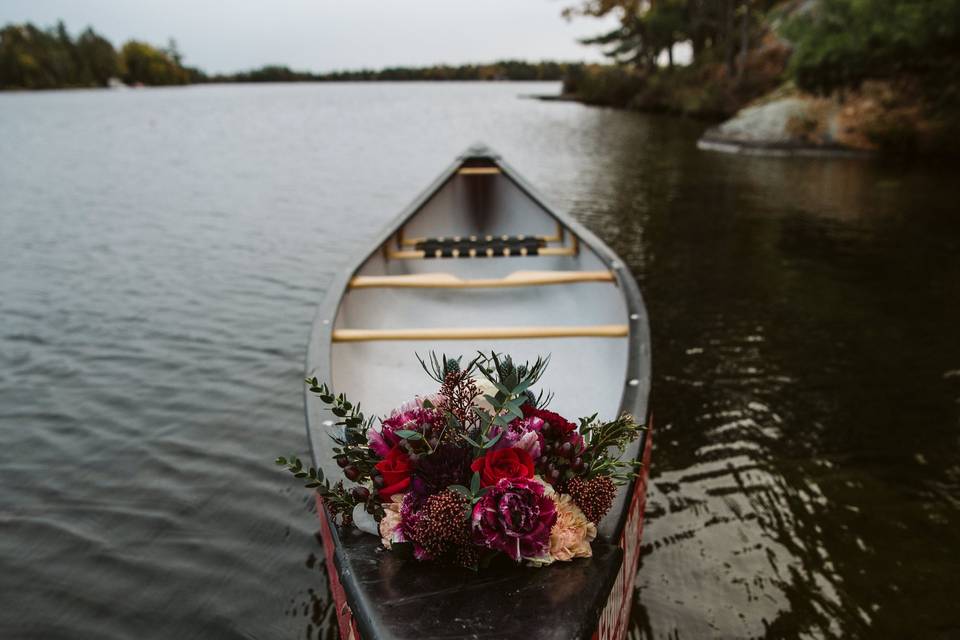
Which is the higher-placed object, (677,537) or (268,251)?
(268,251)

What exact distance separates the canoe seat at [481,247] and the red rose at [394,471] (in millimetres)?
4449

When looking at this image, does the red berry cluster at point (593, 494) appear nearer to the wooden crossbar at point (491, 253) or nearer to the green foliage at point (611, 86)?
the wooden crossbar at point (491, 253)

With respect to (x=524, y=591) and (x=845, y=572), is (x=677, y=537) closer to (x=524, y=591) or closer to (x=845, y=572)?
(x=845, y=572)

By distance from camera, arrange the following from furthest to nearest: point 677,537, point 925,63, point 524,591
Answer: point 925,63, point 677,537, point 524,591

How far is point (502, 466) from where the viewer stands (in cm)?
177

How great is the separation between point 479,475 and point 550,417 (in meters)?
0.30

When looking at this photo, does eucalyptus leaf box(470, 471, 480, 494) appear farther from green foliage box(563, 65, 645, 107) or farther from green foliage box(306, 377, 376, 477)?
green foliage box(563, 65, 645, 107)

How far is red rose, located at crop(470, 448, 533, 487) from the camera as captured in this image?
173 cm

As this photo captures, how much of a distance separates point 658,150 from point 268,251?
15.6m

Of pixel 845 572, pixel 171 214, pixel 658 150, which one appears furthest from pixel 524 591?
pixel 658 150

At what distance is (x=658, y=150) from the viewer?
22.0m

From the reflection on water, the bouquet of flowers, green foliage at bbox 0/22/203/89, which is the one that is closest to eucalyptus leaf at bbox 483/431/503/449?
the bouquet of flowers

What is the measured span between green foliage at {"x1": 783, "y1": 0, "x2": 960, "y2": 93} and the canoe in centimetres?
1543

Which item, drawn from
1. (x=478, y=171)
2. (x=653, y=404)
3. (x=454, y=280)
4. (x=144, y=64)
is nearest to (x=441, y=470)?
(x=454, y=280)
